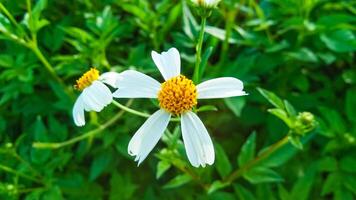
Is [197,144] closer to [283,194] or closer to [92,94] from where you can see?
[92,94]

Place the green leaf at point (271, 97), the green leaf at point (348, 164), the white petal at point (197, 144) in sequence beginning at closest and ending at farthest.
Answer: the white petal at point (197, 144) → the green leaf at point (271, 97) → the green leaf at point (348, 164)

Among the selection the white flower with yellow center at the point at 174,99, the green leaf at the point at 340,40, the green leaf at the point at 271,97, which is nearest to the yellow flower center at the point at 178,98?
the white flower with yellow center at the point at 174,99

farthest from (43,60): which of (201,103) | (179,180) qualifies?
(201,103)

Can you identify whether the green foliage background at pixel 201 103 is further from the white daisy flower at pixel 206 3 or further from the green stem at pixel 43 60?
the white daisy flower at pixel 206 3

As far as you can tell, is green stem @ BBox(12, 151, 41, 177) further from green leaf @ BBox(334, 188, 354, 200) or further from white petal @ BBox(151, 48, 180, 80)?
green leaf @ BBox(334, 188, 354, 200)

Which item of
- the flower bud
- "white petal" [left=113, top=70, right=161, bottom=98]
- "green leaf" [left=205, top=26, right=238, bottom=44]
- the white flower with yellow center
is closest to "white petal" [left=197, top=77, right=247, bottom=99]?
the white flower with yellow center

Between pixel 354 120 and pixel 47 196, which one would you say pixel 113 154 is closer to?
pixel 47 196
